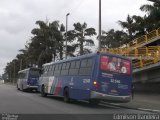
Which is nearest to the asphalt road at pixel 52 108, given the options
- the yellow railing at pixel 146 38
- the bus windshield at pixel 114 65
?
the bus windshield at pixel 114 65

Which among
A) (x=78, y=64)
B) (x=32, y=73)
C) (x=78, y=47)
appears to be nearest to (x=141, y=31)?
(x=78, y=47)

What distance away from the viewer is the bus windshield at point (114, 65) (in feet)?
75.4

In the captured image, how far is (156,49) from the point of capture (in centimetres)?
3691

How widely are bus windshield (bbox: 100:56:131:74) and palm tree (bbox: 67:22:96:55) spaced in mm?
45767

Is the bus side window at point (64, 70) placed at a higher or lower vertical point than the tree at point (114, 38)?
lower

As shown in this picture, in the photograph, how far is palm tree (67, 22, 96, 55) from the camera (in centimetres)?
7019

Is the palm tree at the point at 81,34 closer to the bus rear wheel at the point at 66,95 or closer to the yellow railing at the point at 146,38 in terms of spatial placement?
the yellow railing at the point at 146,38

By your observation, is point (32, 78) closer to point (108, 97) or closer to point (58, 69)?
point (58, 69)

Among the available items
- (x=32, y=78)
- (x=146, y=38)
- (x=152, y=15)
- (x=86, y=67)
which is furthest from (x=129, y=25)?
(x=86, y=67)

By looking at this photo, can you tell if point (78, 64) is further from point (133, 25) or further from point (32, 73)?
point (133, 25)

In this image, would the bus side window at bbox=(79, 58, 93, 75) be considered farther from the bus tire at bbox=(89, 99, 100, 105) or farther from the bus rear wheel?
the bus rear wheel

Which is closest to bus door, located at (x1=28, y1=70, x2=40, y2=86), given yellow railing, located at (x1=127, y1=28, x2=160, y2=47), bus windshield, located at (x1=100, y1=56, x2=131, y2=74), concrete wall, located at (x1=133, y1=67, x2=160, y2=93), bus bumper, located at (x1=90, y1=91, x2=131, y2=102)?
yellow railing, located at (x1=127, y1=28, x2=160, y2=47)

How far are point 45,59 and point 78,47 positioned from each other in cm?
594

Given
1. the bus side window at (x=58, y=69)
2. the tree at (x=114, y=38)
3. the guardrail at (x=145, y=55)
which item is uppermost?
the tree at (x=114, y=38)
